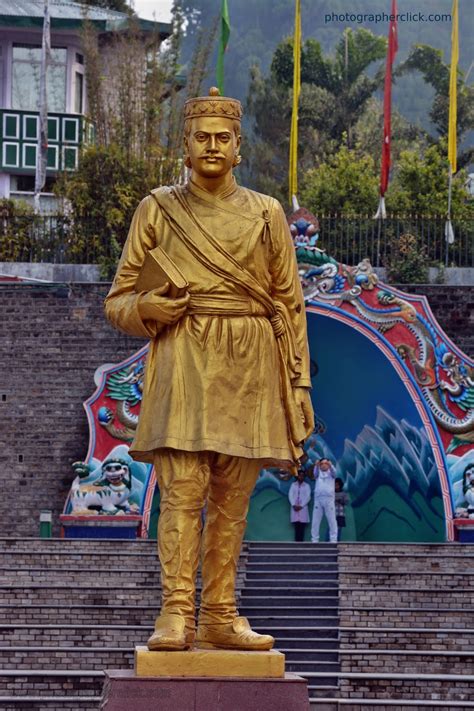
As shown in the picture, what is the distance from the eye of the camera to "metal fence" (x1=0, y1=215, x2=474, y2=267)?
2584cm

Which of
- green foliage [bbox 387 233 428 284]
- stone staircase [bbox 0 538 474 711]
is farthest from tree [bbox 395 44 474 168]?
stone staircase [bbox 0 538 474 711]

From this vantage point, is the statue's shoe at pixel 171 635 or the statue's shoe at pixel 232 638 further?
the statue's shoe at pixel 232 638

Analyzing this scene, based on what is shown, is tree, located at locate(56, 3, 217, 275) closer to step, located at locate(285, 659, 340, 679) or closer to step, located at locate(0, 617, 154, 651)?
step, located at locate(0, 617, 154, 651)

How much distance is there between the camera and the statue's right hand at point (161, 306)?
34.4 feet

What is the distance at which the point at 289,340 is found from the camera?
1091 centimetres

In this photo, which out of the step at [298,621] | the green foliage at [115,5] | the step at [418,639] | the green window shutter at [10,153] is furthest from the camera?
the green foliage at [115,5]

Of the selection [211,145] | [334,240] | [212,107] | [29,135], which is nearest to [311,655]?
[211,145]

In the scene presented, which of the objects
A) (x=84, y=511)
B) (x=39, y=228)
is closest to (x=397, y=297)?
(x=84, y=511)

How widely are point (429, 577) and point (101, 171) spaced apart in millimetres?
13157

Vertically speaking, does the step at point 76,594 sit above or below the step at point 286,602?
above

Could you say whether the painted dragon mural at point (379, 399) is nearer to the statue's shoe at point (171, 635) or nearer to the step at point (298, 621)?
the step at point (298, 621)

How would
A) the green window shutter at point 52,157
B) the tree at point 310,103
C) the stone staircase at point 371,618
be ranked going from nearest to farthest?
the stone staircase at point 371,618
the green window shutter at point 52,157
the tree at point 310,103

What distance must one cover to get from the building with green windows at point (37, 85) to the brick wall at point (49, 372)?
11727mm

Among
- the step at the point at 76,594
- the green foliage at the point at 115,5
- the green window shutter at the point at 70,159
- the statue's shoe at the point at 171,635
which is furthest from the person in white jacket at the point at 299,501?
the green foliage at the point at 115,5
